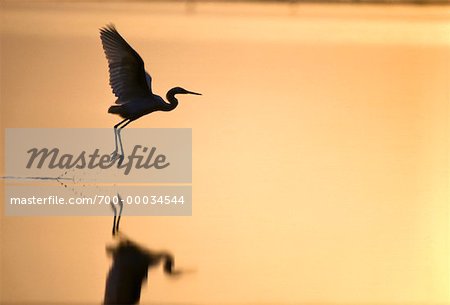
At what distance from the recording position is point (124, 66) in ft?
8.34

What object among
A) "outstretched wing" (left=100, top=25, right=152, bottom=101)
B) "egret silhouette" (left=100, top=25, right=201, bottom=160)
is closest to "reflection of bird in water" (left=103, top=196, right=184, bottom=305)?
"egret silhouette" (left=100, top=25, right=201, bottom=160)

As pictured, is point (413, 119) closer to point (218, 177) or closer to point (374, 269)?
point (374, 269)

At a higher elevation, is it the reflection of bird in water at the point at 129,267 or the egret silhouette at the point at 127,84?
the egret silhouette at the point at 127,84

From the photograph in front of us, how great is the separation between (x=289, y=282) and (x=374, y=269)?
1.27ft

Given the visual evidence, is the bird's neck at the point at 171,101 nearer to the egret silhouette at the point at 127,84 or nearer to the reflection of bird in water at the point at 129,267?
the egret silhouette at the point at 127,84

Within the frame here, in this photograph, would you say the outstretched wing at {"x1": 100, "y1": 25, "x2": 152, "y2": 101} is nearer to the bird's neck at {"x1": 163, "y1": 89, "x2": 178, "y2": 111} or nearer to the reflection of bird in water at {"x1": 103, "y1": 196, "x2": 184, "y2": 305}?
the bird's neck at {"x1": 163, "y1": 89, "x2": 178, "y2": 111}

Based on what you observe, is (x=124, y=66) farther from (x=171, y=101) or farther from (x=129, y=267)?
(x=129, y=267)

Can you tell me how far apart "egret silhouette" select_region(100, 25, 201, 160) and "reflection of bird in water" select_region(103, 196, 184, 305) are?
40cm

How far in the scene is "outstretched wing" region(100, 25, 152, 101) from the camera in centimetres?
254

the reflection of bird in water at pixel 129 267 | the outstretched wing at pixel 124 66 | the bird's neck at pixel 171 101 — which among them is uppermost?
the outstretched wing at pixel 124 66

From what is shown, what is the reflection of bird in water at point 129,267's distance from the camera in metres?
2.53

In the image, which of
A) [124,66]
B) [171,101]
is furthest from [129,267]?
[124,66]

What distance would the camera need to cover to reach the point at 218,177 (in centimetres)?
258

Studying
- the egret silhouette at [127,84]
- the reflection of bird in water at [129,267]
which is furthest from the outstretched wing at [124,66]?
the reflection of bird in water at [129,267]
